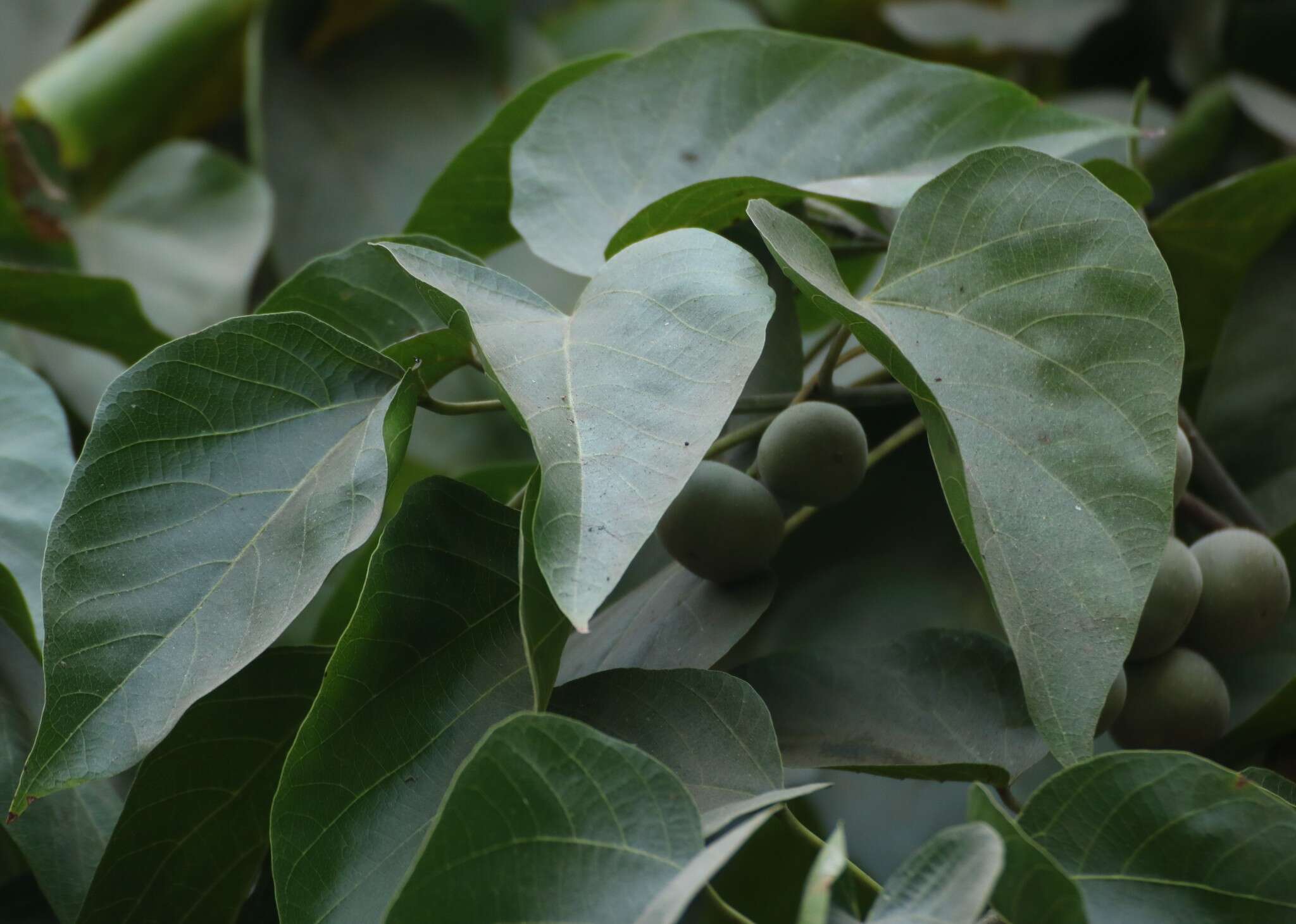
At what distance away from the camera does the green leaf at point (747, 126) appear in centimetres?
40

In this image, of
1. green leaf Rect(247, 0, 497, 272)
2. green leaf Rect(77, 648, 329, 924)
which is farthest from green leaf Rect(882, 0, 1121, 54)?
green leaf Rect(77, 648, 329, 924)

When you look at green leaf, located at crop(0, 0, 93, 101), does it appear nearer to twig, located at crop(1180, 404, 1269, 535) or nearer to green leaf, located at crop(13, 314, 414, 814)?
green leaf, located at crop(13, 314, 414, 814)

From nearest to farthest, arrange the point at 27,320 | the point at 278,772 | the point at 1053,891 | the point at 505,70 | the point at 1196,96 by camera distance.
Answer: the point at 1053,891 < the point at 278,772 < the point at 27,320 < the point at 1196,96 < the point at 505,70

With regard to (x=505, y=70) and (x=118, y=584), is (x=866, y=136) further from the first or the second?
A: (x=505, y=70)

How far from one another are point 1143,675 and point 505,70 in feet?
2.11

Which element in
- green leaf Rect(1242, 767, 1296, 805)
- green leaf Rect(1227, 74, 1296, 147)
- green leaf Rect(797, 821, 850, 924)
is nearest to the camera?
green leaf Rect(797, 821, 850, 924)

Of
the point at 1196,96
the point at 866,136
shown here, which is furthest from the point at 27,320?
the point at 1196,96

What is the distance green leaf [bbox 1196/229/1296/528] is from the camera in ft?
1.52

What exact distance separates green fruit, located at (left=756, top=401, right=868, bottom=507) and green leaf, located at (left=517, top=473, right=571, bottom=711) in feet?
0.32

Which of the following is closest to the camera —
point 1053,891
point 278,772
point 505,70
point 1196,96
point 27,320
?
point 1053,891

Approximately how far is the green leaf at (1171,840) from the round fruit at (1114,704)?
65 millimetres

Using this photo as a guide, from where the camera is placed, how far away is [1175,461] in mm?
271

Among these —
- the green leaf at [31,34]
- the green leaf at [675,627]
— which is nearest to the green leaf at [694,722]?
the green leaf at [675,627]

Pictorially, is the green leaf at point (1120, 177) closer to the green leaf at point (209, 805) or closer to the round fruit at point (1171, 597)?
the round fruit at point (1171, 597)
